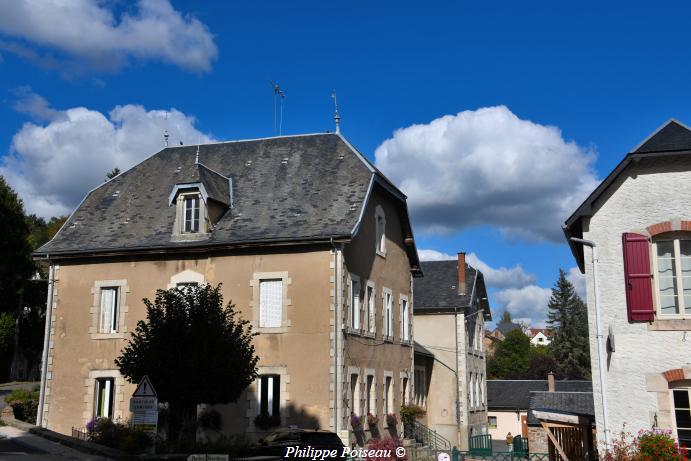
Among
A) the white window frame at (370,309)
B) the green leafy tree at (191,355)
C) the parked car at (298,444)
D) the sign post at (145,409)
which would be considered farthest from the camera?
the white window frame at (370,309)

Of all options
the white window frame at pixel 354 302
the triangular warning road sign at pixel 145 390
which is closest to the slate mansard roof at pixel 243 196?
the white window frame at pixel 354 302

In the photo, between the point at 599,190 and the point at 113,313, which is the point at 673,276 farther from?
the point at 113,313

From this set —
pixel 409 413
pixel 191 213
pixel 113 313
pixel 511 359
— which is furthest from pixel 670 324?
pixel 511 359

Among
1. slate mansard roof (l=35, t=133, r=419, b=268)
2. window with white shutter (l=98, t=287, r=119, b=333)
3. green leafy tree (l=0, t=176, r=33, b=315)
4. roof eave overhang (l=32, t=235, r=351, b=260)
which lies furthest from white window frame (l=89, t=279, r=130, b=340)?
green leafy tree (l=0, t=176, r=33, b=315)

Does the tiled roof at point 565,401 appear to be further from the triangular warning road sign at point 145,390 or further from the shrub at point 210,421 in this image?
the triangular warning road sign at point 145,390

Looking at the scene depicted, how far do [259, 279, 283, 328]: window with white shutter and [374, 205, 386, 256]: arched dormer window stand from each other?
16.5 ft

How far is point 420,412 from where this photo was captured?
28594 millimetres

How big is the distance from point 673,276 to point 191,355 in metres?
11.8

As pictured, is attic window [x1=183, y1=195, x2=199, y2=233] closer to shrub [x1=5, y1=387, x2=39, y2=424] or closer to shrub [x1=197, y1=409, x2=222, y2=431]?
shrub [x1=197, y1=409, x2=222, y2=431]

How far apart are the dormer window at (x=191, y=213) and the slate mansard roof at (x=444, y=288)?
19.2 metres

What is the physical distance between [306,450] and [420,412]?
11.6m

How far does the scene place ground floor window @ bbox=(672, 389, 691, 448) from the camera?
1465 cm

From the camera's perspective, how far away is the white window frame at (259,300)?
76.9 ft

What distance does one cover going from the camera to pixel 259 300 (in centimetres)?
2394
